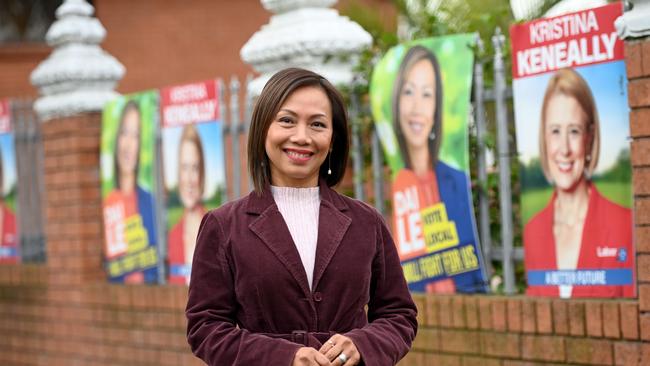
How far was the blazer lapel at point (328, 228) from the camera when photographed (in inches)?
136

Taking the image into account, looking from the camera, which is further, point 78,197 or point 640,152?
point 78,197

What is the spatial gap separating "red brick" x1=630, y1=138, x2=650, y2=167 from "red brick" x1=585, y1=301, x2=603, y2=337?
0.61 m

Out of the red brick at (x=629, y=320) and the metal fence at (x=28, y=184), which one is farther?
the metal fence at (x=28, y=184)

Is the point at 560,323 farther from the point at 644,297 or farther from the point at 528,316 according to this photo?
the point at 644,297

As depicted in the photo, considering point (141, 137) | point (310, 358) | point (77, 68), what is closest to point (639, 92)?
point (310, 358)

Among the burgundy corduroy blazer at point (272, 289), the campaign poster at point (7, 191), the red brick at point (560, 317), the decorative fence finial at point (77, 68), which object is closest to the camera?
the burgundy corduroy blazer at point (272, 289)

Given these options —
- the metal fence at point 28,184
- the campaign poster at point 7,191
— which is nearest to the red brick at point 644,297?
the metal fence at point 28,184

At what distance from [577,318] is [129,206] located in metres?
3.94

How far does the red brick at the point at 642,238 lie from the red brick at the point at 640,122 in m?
0.36

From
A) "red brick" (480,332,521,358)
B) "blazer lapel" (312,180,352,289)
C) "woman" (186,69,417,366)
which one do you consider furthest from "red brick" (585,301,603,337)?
"blazer lapel" (312,180,352,289)

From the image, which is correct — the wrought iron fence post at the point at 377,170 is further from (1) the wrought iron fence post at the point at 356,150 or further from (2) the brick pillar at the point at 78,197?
(2) the brick pillar at the point at 78,197

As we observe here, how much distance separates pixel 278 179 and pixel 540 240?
94.7 inches

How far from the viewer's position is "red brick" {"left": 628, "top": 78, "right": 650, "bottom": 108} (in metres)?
5.02

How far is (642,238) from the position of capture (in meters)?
5.06
